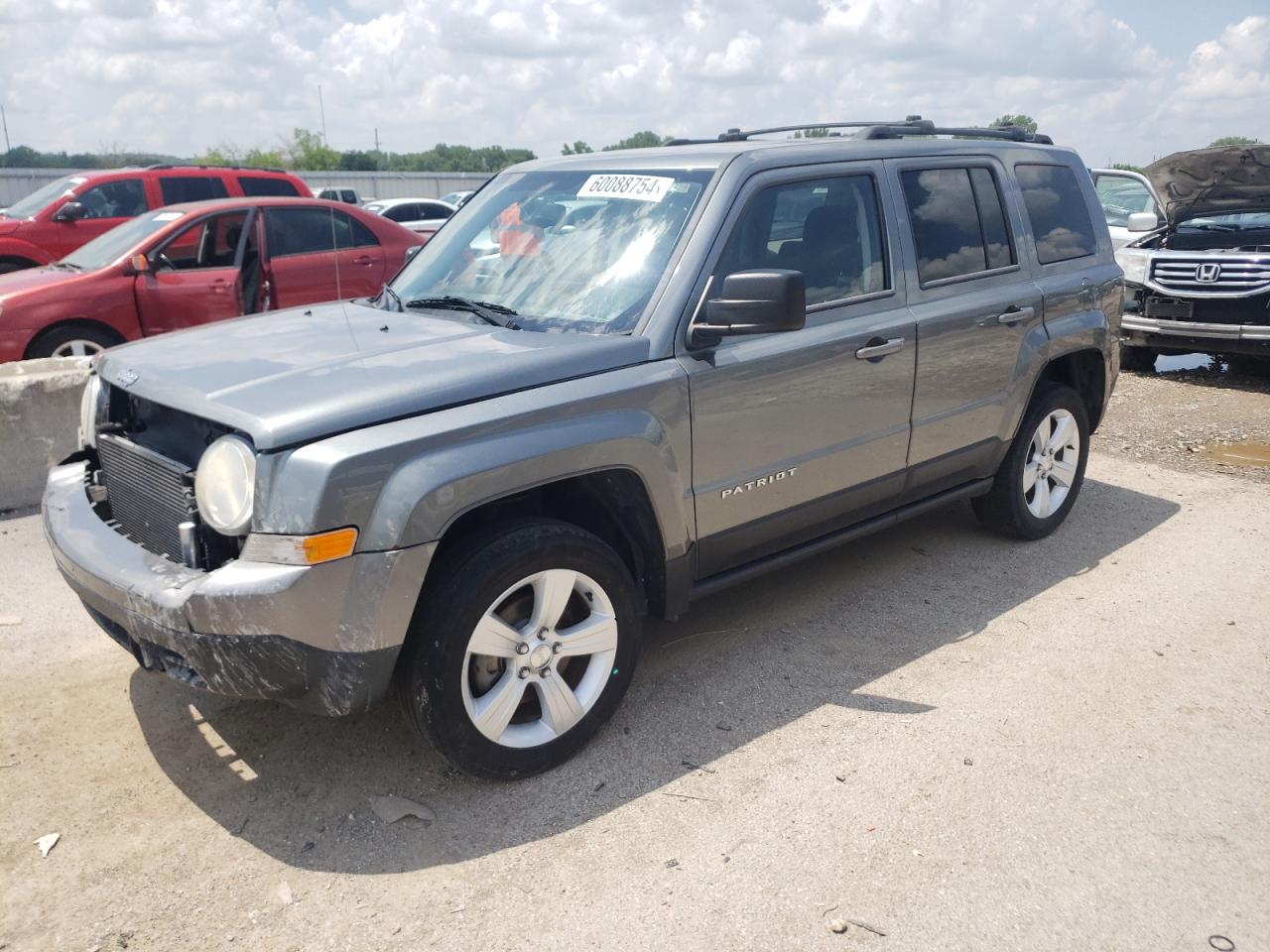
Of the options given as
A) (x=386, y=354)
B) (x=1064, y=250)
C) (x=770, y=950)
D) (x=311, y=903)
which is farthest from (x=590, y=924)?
(x=1064, y=250)

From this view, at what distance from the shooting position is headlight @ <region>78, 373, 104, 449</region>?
12.2ft

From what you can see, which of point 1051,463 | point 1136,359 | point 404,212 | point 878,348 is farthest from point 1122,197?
point 404,212

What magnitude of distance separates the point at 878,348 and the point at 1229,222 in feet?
27.5

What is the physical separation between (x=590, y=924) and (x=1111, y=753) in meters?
1.89

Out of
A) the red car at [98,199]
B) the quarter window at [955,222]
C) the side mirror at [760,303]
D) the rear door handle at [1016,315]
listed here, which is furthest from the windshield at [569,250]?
the red car at [98,199]

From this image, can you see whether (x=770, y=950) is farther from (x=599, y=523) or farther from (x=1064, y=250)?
(x=1064, y=250)

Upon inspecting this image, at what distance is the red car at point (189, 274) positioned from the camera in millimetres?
7551

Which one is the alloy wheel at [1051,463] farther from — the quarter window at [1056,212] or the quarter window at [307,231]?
the quarter window at [307,231]

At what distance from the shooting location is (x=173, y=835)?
123 inches

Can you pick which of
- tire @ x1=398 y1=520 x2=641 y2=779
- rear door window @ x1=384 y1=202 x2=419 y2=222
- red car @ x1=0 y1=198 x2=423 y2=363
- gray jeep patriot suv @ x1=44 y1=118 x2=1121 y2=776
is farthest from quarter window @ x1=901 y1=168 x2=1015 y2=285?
rear door window @ x1=384 y1=202 x2=419 y2=222

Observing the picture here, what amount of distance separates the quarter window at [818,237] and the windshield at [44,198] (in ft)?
33.0

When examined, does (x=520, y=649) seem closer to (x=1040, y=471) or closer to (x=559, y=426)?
(x=559, y=426)

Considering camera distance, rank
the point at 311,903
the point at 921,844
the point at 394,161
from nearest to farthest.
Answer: the point at 311,903, the point at 921,844, the point at 394,161

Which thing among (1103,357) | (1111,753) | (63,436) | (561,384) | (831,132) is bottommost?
(1111,753)
